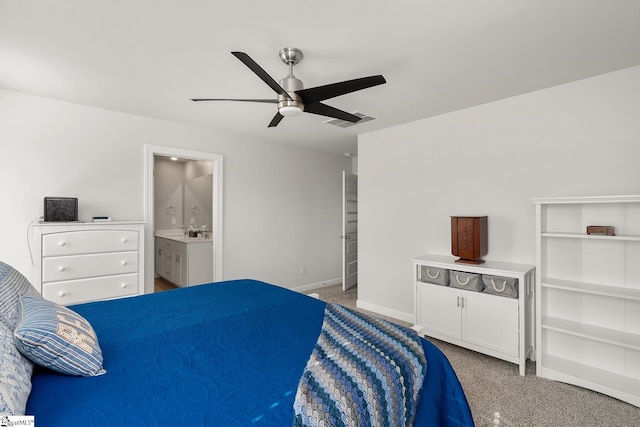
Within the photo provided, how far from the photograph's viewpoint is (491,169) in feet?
10.5

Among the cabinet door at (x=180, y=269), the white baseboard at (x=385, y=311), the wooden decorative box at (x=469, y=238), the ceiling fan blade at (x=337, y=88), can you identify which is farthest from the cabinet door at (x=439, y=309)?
the cabinet door at (x=180, y=269)

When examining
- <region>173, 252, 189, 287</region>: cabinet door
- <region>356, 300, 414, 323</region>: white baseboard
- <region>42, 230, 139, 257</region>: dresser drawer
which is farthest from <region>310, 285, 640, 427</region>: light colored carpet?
<region>173, 252, 189, 287</region>: cabinet door

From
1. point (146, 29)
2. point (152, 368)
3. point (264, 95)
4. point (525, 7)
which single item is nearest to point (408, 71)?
point (525, 7)

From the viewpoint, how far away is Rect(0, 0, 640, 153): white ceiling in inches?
68.6

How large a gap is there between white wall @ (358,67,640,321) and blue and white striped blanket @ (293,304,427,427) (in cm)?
220

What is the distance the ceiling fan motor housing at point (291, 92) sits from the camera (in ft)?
6.51

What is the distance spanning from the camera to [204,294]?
7.77 feet

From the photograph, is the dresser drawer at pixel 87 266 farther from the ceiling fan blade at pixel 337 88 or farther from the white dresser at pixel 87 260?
the ceiling fan blade at pixel 337 88

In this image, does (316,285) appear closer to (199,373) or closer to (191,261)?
(191,261)

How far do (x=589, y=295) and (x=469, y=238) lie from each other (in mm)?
1009

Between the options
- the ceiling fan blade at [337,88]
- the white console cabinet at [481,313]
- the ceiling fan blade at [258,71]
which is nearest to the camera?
the ceiling fan blade at [258,71]

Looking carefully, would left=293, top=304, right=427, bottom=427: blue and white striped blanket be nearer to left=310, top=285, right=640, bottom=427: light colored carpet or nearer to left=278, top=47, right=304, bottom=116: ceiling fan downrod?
left=310, top=285, right=640, bottom=427: light colored carpet

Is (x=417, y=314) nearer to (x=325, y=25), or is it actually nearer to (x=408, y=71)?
(x=408, y=71)

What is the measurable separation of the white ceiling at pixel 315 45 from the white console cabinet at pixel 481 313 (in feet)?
5.43
